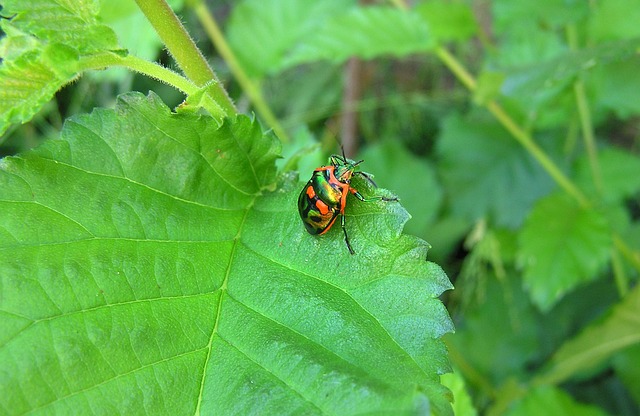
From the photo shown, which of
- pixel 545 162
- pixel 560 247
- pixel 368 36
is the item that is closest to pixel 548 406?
pixel 560 247

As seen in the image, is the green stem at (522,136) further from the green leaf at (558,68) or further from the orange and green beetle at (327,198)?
the orange and green beetle at (327,198)

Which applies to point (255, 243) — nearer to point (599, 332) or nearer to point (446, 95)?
point (599, 332)

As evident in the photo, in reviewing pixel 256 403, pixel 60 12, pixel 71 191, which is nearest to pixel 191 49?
pixel 60 12

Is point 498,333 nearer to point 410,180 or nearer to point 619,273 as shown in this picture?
point 619,273

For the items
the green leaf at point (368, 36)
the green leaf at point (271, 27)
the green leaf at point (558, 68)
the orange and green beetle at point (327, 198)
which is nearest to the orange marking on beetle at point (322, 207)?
the orange and green beetle at point (327, 198)

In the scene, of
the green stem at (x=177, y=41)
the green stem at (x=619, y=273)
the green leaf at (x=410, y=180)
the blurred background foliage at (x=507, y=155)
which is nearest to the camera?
the green stem at (x=177, y=41)

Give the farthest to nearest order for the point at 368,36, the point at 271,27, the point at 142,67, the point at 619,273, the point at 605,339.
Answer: the point at 271,27, the point at 368,36, the point at 619,273, the point at 605,339, the point at 142,67

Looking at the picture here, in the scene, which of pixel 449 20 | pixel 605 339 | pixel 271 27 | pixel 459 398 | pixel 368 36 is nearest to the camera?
pixel 459 398
